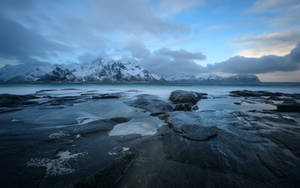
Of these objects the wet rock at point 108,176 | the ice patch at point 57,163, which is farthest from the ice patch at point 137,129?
the wet rock at point 108,176

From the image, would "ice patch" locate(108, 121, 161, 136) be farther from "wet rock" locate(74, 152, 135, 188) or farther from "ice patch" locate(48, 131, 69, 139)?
"wet rock" locate(74, 152, 135, 188)

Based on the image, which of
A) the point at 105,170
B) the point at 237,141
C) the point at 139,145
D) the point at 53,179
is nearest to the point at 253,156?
the point at 237,141

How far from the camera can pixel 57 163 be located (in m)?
2.80

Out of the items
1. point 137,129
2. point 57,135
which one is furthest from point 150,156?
point 57,135

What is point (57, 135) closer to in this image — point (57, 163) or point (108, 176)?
point (57, 163)

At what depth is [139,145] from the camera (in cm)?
Answer: 373

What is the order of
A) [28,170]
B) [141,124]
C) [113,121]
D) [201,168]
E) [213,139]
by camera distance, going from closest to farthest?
[28,170]
[201,168]
[213,139]
[141,124]
[113,121]

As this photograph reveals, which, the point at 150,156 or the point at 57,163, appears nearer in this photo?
the point at 57,163

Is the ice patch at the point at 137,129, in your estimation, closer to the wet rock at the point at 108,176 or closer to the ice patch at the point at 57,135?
the ice patch at the point at 57,135

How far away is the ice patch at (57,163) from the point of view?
252cm

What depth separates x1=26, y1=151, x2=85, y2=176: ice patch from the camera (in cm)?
252

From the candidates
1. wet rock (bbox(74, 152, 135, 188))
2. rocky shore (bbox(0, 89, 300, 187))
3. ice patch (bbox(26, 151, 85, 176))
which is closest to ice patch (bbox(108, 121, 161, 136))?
rocky shore (bbox(0, 89, 300, 187))

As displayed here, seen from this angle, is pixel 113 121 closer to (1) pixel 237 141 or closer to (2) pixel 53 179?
(2) pixel 53 179

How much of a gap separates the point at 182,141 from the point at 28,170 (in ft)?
13.4
